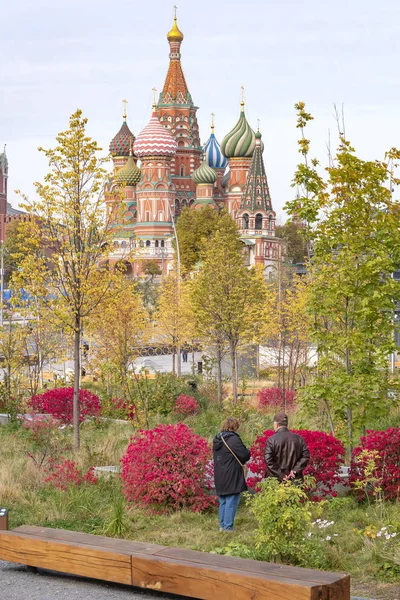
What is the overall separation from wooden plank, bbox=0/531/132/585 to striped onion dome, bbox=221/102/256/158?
83029 mm

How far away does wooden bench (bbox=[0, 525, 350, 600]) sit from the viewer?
6.02m

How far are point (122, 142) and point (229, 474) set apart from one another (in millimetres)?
92064

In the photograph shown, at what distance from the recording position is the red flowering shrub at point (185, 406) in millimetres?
16812

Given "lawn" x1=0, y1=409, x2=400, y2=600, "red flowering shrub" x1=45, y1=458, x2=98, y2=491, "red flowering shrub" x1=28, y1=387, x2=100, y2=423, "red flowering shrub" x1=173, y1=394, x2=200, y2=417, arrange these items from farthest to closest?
1. "red flowering shrub" x1=173, y1=394, x2=200, y2=417
2. "red flowering shrub" x1=28, y1=387, x2=100, y2=423
3. "red flowering shrub" x1=45, y1=458, x2=98, y2=491
4. "lawn" x1=0, y1=409, x2=400, y2=600

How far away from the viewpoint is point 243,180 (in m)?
89.6

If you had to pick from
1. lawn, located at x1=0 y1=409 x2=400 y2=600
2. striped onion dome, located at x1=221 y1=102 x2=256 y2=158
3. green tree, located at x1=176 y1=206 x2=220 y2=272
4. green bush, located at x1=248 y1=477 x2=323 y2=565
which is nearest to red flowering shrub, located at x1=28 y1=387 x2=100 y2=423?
lawn, located at x1=0 y1=409 x2=400 y2=600

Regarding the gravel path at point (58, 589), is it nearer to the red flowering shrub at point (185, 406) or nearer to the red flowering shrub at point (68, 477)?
the red flowering shrub at point (68, 477)

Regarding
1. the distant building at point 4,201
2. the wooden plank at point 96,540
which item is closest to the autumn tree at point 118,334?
the wooden plank at point 96,540

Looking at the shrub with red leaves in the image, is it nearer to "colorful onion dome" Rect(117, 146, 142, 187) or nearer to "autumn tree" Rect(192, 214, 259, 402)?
"autumn tree" Rect(192, 214, 259, 402)

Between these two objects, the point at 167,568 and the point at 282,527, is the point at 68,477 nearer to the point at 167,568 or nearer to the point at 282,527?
the point at 282,527

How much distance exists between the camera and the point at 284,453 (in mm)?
8570

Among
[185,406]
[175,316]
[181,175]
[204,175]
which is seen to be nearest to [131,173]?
[181,175]

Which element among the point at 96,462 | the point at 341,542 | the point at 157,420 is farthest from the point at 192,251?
the point at 341,542

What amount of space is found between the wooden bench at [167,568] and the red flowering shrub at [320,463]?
2.71m
